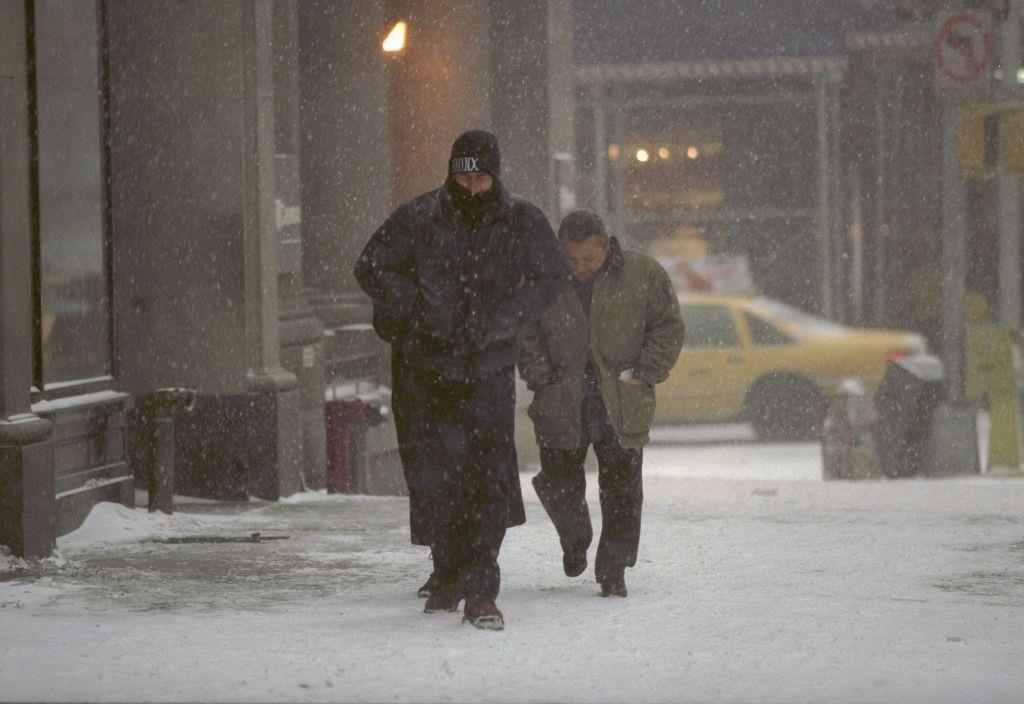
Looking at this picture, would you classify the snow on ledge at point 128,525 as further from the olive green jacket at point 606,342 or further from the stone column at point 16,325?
the olive green jacket at point 606,342

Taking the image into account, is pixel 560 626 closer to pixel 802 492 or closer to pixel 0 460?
pixel 0 460

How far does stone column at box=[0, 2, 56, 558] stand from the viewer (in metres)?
7.70

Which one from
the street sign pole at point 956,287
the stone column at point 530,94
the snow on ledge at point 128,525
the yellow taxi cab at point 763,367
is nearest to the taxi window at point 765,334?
the yellow taxi cab at point 763,367

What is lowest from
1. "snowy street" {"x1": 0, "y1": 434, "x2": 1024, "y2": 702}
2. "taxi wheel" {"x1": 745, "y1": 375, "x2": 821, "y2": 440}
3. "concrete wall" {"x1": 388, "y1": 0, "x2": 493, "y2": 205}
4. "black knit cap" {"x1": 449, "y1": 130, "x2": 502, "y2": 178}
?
"taxi wheel" {"x1": 745, "y1": 375, "x2": 821, "y2": 440}

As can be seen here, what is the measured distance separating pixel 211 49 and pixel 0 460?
359 centimetres

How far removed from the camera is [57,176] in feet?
29.8

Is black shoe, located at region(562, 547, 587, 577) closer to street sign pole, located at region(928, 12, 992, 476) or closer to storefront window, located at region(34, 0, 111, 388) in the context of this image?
storefront window, located at region(34, 0, 111, 388)

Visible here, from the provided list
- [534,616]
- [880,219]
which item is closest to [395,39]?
[534,616]

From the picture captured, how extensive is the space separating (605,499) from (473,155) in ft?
5.09

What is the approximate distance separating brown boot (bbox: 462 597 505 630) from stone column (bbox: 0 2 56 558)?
2.38m

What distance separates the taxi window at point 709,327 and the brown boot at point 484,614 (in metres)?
12.7

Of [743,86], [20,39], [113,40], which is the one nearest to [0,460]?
[20,39]

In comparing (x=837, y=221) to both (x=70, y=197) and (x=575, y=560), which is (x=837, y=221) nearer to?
(x=70, y=197)

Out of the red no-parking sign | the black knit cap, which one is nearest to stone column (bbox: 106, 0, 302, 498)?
the black knit cap
